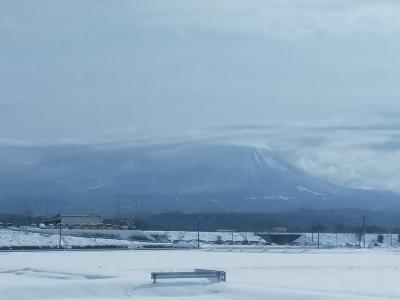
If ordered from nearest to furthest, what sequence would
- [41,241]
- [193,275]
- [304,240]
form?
1. [193,275]
2. [41,241]
3. [304,240]

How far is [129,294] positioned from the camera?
23438mm

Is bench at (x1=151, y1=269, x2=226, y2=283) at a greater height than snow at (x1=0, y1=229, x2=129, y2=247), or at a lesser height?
greater

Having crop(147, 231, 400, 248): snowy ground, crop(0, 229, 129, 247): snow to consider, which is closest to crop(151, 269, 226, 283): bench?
crop(0, 229, 129, 247): snow

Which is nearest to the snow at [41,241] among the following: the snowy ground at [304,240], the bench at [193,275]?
the snowy ground at [304,240]

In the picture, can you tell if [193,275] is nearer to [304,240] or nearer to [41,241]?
[41,241]

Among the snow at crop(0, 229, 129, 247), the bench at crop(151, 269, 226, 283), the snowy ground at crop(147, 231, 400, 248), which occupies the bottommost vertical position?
the snowy ground at crop(147, 231, 400, 248)

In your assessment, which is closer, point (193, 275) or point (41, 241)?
point (193, 275)

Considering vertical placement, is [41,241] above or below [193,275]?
below

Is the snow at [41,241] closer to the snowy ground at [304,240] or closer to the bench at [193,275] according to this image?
the snowy ground at [304,240]

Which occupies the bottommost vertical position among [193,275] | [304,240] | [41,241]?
[304,240]

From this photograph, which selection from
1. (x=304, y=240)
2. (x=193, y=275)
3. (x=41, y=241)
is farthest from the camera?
(x=304, y=240)

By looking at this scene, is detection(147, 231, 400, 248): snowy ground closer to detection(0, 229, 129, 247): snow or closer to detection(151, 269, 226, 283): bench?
detection(0, 229, 129, 247): snow

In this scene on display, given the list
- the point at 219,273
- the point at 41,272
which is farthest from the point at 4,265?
the point at 219,273

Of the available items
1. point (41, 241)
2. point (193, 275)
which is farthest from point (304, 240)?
point (193, 275)
